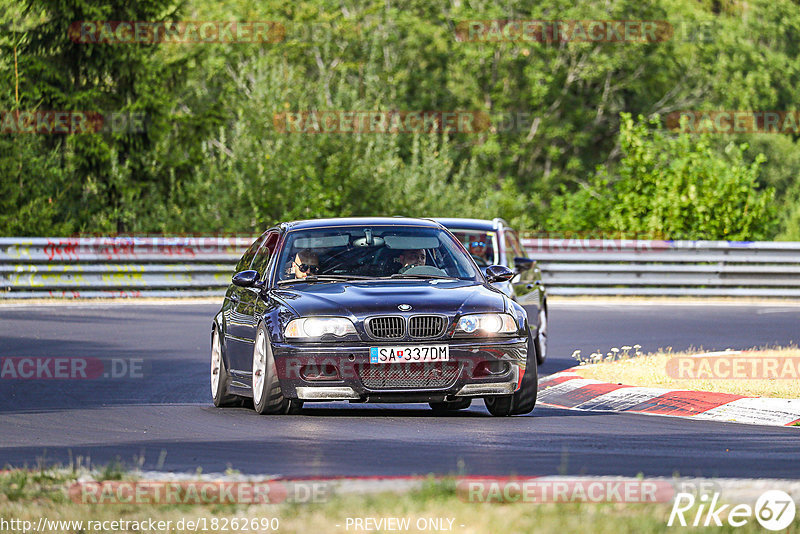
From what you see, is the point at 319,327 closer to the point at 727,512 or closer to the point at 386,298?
the point at 386,298

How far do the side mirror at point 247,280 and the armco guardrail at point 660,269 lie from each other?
17.4 meters

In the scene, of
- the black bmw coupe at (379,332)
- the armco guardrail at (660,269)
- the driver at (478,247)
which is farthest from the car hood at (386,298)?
the armco guardrail at (660,269)

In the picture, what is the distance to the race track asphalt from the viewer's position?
8.32 meters

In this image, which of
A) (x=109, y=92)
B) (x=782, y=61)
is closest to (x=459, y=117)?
(x=782, y=61)

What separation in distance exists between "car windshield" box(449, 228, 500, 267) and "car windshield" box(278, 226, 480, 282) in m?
4.48

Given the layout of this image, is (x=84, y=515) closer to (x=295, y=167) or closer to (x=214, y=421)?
(x=214, y=421)

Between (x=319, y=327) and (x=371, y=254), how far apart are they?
138 centimetres

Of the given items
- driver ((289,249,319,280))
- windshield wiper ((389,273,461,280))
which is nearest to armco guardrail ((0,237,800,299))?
driver ((289,249,319,280))

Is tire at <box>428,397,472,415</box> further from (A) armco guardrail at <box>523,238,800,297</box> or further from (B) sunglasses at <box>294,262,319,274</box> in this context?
(A) armco guardrail at <box>523,238,800,297</box>

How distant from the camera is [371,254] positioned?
12242 mm

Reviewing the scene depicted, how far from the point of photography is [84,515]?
6312mm

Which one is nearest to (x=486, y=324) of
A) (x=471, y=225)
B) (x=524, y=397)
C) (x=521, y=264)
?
(x=524, y=397)

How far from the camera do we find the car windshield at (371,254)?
12.1 m

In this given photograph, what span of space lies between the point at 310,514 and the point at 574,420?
556 centimetres
